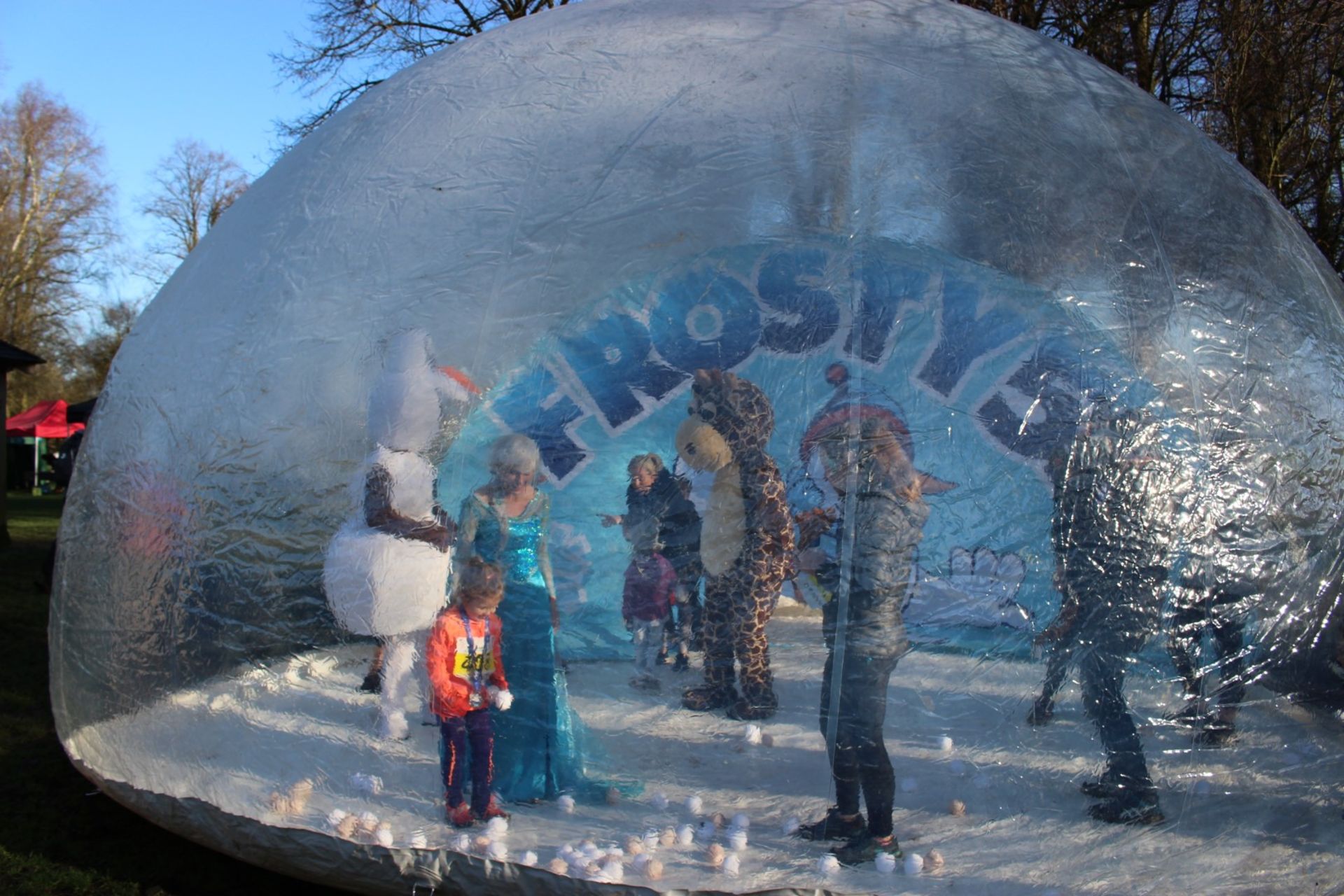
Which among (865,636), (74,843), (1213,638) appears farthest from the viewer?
(74,843)

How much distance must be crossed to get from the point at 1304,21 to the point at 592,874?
9.82 meters

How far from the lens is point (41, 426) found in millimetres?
24828

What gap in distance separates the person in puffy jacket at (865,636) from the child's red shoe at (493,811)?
87 centimetres

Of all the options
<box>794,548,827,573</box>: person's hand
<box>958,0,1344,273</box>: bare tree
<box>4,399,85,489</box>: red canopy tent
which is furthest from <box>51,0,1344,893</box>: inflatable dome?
<box>4,399,85,489</box>: red canopy tent

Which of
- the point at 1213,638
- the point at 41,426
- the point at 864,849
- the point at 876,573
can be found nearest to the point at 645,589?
the point at 876,573

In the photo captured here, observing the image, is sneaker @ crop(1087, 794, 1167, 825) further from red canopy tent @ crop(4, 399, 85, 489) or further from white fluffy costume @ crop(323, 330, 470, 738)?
red canopy tent @ crop(4, 399, 85, 489)

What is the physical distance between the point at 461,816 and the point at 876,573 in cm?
140

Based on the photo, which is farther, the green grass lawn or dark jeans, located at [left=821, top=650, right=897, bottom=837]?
the green grass lawn

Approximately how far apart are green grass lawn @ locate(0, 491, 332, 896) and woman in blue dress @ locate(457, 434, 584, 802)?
115 cm

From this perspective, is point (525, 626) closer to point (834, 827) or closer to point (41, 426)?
point (834, 827)

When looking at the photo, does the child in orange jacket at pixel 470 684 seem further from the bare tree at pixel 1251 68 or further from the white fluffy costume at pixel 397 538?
the bare tree at pixel 1251 68

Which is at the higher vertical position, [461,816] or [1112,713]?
[1112,713]

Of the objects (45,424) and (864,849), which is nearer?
(864,849)

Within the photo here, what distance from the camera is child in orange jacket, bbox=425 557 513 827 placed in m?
2.98
